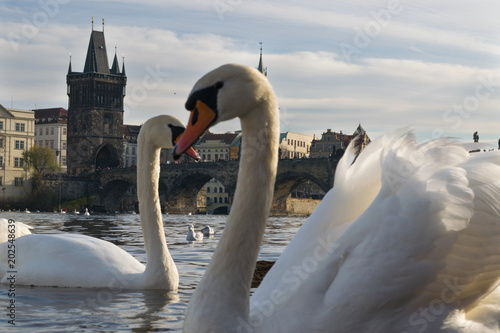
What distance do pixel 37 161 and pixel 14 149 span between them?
311 centimetres

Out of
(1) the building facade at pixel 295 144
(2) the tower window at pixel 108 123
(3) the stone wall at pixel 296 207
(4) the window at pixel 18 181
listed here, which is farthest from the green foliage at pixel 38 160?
(1) the building facade at pixel 295 144

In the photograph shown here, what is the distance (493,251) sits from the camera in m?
2.92

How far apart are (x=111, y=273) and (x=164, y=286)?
0.40 m

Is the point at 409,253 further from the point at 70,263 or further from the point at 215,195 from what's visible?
the point at 215,195

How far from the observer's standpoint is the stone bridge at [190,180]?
2271 inches

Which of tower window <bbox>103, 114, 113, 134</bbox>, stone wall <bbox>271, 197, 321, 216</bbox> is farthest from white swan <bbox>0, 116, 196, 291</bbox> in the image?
tower window <bbox>103, 114, 113, 134</bbox>

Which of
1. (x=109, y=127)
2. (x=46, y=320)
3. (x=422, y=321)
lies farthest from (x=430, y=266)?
(x=109, y=127)

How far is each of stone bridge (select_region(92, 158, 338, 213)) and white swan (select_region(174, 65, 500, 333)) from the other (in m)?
54.0

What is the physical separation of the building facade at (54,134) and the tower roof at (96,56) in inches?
440

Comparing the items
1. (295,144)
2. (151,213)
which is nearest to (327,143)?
(295,144)

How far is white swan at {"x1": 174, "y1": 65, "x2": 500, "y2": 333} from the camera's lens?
2.80 metres

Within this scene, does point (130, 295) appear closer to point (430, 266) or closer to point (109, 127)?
point (430, 266)

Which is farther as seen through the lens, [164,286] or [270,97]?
[164,286]

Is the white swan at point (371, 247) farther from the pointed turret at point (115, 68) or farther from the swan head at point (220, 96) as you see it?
the pointed turret at point (115, 68)
